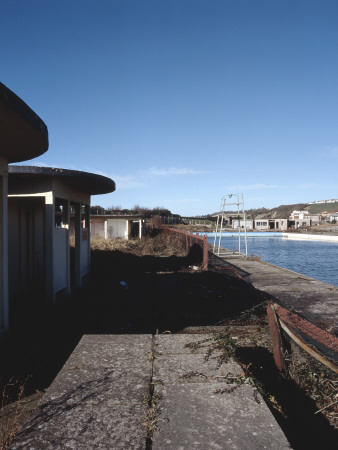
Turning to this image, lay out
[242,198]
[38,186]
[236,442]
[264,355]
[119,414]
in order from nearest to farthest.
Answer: [236,442]
[119,414]
[264,355]
[38,186]
[242,198]

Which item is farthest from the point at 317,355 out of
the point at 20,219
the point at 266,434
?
the point at 20,219

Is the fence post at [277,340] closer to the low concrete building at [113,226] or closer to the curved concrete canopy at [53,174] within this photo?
the curved concrete canopy at [53,174]

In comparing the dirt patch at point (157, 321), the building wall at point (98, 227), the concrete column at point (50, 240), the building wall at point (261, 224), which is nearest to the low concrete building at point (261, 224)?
the building wall at point (261, 224)

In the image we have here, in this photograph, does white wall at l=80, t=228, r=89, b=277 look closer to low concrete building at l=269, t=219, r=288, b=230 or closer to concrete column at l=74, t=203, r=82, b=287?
concrete column at l=74, t=203, r=82, b=287

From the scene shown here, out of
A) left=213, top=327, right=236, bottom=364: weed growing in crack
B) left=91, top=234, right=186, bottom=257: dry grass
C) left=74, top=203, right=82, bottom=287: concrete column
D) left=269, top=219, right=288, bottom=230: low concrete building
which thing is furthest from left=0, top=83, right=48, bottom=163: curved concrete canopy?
left=269, top=219, right=288, bottom=230: low concrete building

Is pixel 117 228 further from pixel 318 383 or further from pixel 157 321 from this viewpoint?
pixel 318 383

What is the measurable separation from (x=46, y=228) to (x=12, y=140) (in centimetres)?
284

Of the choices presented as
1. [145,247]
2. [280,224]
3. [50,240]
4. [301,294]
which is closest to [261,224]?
[280,224]

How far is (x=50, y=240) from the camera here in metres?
6.73

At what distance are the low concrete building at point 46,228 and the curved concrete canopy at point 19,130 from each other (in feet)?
4.86

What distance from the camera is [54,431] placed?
1.74 m

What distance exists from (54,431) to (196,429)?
72 cm

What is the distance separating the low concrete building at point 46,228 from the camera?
21.9 ft

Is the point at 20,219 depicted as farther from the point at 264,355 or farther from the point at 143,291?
the point at 264,355
